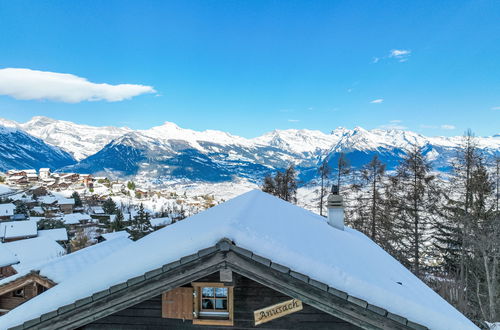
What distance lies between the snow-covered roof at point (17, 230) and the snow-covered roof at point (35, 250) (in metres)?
19.3

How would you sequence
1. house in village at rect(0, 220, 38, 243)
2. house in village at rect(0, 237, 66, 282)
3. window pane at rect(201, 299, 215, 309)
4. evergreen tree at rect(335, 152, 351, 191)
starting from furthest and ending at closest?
1. house in village at rect(0, 220, 38, 243)
2. house in village at rect(0, 237, 66, 282)
3. evergreen tree at rect(335, 152, 351, 191)
4. window pane at rect(201, 299, 215, 309)

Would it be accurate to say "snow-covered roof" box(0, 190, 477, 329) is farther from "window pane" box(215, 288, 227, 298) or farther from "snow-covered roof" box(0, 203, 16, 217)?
"snow-covered roof" box(0, 203, 16, 217)

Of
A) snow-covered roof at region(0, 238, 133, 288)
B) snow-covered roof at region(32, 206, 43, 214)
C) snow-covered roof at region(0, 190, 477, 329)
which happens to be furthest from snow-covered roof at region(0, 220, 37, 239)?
snow-covered roof at region(0, 190, 477, 329)

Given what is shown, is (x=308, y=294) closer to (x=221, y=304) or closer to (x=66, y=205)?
(x=221, y=304)

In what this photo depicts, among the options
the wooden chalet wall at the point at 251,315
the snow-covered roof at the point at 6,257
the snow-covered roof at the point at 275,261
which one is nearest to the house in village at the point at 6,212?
the snow-covered roof at the point at 6,257

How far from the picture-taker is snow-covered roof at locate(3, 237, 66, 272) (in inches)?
1225

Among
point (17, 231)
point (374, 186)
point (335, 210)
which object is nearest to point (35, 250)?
point (17, 231)

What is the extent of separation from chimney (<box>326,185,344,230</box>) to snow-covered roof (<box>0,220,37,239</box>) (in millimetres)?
57651

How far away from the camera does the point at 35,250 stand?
3228 cm

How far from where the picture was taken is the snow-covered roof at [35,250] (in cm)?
3112

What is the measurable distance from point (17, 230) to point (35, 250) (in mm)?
23213

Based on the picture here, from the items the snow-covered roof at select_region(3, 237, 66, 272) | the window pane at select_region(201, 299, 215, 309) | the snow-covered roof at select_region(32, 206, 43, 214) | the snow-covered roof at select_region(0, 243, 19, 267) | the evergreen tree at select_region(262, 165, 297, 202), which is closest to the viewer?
the window pane at select_region(201, 299, 215, 309)

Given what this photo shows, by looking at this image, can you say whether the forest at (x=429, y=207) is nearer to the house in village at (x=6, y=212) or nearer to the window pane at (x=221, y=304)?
the window pane at (x=221, y=304)

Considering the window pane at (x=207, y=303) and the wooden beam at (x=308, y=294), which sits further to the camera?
the window pane at (x=207, y=303)
